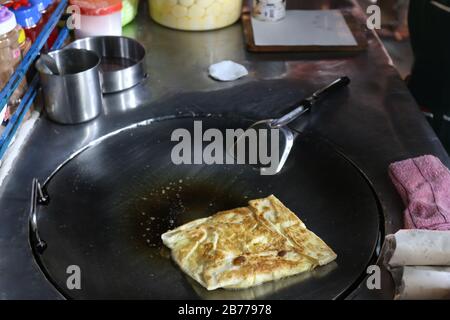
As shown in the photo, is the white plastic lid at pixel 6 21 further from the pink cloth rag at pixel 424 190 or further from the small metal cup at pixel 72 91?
the pink cloth rag at pixel 424 190

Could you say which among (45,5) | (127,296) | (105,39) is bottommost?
(127,296)

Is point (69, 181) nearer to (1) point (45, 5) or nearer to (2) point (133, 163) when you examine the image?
(2) point (133, 163)

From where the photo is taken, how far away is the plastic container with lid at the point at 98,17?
144 centimetres

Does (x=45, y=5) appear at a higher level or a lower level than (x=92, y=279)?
higher

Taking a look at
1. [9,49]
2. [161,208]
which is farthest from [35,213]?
[9,49]

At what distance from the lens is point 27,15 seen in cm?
120

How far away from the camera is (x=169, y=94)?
53.7 inches

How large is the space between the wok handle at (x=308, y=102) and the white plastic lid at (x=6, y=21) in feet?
1.79

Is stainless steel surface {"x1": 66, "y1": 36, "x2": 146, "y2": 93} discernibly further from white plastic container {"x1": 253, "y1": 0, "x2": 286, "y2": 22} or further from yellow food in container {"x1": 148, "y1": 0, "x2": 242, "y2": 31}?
white plastic container {"x1": 253, "y1": 0, "x2": 286, "y2": 22}

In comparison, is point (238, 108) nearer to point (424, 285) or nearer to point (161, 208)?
point (161, 208)

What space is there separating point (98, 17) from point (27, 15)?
27 centimetres

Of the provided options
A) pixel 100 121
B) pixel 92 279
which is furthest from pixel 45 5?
pixel 92 279

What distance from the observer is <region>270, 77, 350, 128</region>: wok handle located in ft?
3.99

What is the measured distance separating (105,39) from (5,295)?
78cm
